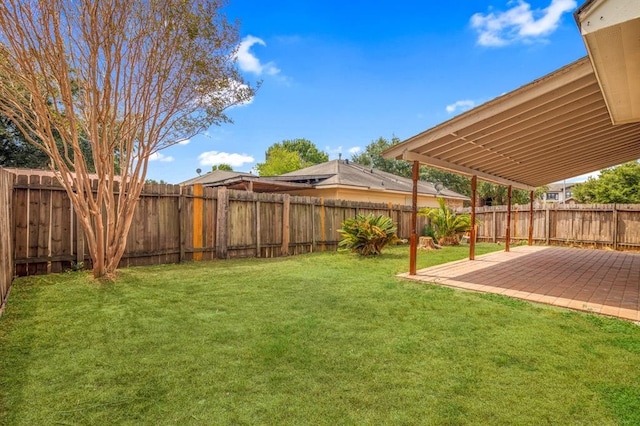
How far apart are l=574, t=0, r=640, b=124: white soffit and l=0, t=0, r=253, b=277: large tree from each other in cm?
505

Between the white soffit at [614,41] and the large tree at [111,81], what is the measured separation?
5055 millimetres

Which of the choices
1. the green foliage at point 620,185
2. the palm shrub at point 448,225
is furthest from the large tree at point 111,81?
the green foliage at point 620,185

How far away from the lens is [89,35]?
15.0ft

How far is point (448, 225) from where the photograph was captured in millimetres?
12211

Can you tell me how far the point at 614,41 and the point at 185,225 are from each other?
22.9 feet

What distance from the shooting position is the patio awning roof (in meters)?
4.38

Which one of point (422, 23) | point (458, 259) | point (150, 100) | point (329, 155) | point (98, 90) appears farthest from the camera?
point (329, 155)

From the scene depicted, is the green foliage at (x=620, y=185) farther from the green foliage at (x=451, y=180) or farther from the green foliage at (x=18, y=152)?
the green foliage at (x=18, y=152)

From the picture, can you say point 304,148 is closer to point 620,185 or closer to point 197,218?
point 620,185

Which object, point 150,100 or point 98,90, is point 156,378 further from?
point 150,100

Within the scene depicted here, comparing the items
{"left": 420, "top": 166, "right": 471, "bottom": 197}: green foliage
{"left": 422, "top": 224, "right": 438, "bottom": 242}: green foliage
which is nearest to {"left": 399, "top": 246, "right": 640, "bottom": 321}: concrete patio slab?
{"left": 422, "top": 224, "right": 438, "bottom": 242}: green foliage

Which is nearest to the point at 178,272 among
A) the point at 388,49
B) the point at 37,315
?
the point at 37,315

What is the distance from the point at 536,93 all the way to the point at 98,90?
19.6ft

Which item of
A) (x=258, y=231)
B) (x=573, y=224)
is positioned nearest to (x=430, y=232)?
(x=573, y=224)
